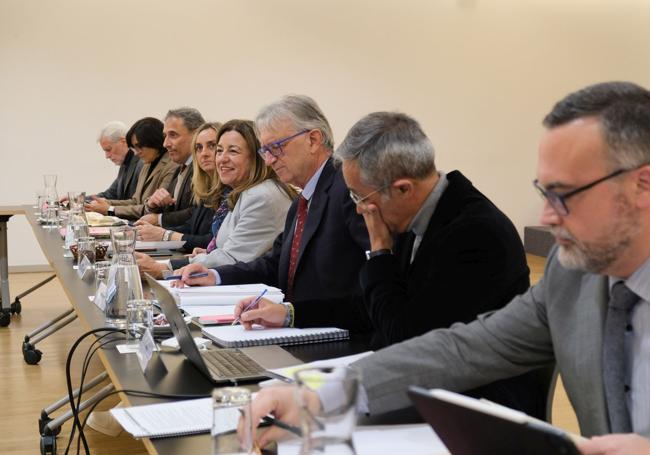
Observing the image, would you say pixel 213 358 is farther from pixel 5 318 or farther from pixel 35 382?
pixel 5 318

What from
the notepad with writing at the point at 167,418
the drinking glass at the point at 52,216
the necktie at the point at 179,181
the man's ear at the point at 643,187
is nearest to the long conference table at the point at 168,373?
the notepad with writing at the point at 167,418

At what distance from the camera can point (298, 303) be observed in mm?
2447

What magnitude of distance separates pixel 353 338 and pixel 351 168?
455 mm

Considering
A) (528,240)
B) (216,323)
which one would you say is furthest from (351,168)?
(528,240)

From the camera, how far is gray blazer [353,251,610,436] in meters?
1.63

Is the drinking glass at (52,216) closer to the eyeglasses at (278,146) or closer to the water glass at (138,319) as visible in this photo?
the eyeglasses at (278,146)

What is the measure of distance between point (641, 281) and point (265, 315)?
3.82 feet

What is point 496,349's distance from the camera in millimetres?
1728

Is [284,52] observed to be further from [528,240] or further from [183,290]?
[183,290]

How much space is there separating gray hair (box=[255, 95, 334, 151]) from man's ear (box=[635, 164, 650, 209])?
1.90 meters

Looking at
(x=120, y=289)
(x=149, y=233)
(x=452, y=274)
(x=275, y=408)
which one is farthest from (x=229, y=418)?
(x=149, y=233)

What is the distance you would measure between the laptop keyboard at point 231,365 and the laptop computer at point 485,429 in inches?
28.3

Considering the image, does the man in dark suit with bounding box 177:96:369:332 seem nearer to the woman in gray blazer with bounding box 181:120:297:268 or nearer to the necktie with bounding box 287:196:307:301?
the necktie with bounding box 287:196:307:301

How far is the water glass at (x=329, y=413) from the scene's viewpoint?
40.4 inches
